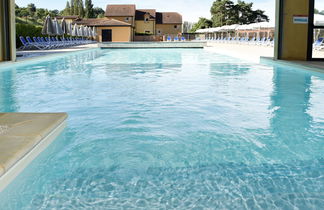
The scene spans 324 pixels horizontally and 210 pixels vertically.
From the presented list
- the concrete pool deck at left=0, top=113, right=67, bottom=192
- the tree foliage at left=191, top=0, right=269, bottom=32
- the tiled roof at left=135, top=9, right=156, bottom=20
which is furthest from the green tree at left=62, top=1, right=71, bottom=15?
the concrete pool deck at left=0, top=113, right=67, bottom=192

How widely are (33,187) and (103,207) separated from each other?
1.97ft

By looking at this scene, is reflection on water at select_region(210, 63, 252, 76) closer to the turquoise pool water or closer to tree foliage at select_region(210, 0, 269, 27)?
the turquoise pool water

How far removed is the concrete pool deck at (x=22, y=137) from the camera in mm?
2452

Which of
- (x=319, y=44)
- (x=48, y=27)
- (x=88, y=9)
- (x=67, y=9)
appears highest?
(x=67, y=9)

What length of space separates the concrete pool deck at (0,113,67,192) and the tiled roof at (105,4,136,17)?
4476 cm

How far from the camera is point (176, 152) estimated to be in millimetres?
3229

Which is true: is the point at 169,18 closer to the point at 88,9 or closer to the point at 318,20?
the point at 88,9

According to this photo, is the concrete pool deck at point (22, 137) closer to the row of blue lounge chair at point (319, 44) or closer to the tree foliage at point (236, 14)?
the row of blue lounge chair at point (319, 44)

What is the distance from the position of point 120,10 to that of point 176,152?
4698 cm

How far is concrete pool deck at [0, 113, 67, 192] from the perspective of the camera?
8.04 ft

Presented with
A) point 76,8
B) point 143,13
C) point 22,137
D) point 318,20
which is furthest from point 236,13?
point 22,137

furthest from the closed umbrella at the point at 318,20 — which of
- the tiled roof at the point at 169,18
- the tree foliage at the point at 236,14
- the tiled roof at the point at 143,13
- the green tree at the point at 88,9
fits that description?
the green tree at the point at 88,9

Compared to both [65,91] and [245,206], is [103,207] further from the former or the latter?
[65,91]

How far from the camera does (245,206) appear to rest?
7.20ft
